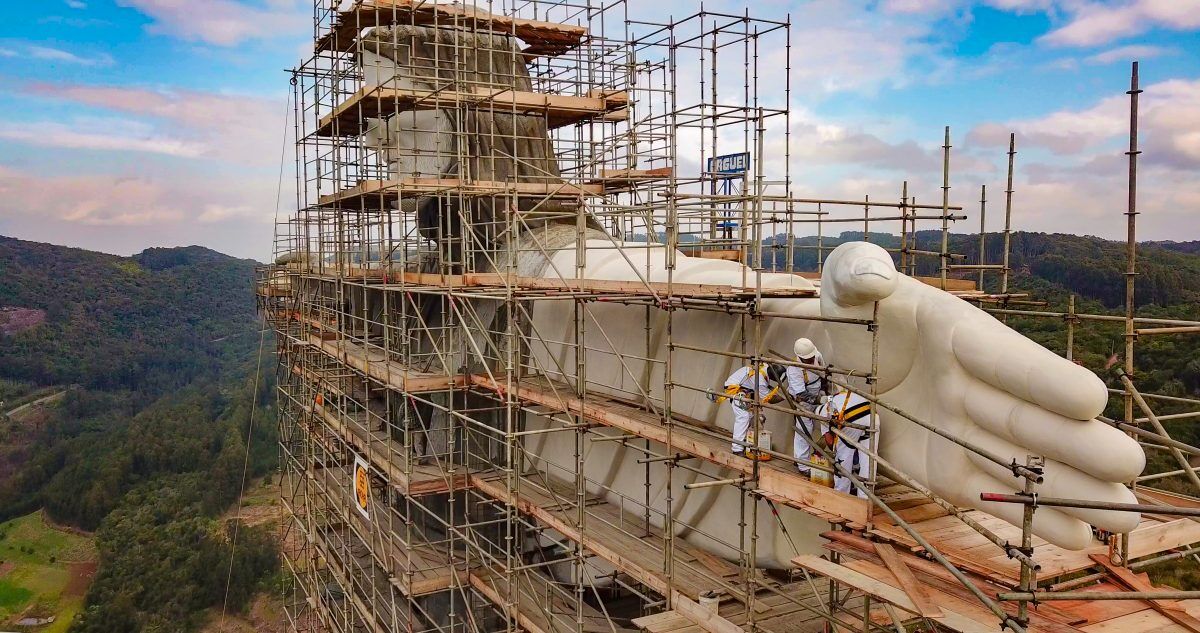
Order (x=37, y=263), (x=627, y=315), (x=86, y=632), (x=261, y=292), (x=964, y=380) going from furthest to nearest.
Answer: (x=37, y=263) < (x=86, y=632) < (x=261, y=292) < (x=627, y=315) < (x=964, y=380)

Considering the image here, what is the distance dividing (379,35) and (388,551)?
28.6 feet

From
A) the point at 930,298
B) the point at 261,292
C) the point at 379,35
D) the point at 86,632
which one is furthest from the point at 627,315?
the point at 86,632

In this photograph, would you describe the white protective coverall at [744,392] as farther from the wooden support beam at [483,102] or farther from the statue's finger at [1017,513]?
the wooden support beam at [483,102]

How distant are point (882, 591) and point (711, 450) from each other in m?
2.68

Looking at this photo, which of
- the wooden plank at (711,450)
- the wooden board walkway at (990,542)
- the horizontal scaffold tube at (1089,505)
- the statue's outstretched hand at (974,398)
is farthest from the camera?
the wooden plank at (711,450)

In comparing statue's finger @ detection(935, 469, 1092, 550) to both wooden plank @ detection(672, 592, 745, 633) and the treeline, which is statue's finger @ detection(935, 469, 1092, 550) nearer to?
wooden plank @ detection(672, 592, 745, 633)

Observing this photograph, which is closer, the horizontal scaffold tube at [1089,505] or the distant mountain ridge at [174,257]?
the horizontal scaffold tube at [1089,505]

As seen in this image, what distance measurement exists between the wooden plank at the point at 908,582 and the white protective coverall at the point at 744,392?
6.27 ft

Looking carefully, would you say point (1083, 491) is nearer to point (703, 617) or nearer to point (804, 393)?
point (804, 393)

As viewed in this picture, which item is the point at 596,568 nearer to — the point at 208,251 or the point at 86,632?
the point at 86,632

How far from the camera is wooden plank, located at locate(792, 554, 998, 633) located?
5.51 m

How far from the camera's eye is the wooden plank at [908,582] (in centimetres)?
560

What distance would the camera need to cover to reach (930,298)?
7.28 metres

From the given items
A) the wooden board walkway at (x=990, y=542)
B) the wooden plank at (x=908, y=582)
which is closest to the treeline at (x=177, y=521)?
the wooden board walkway at (x=990, y=542)
